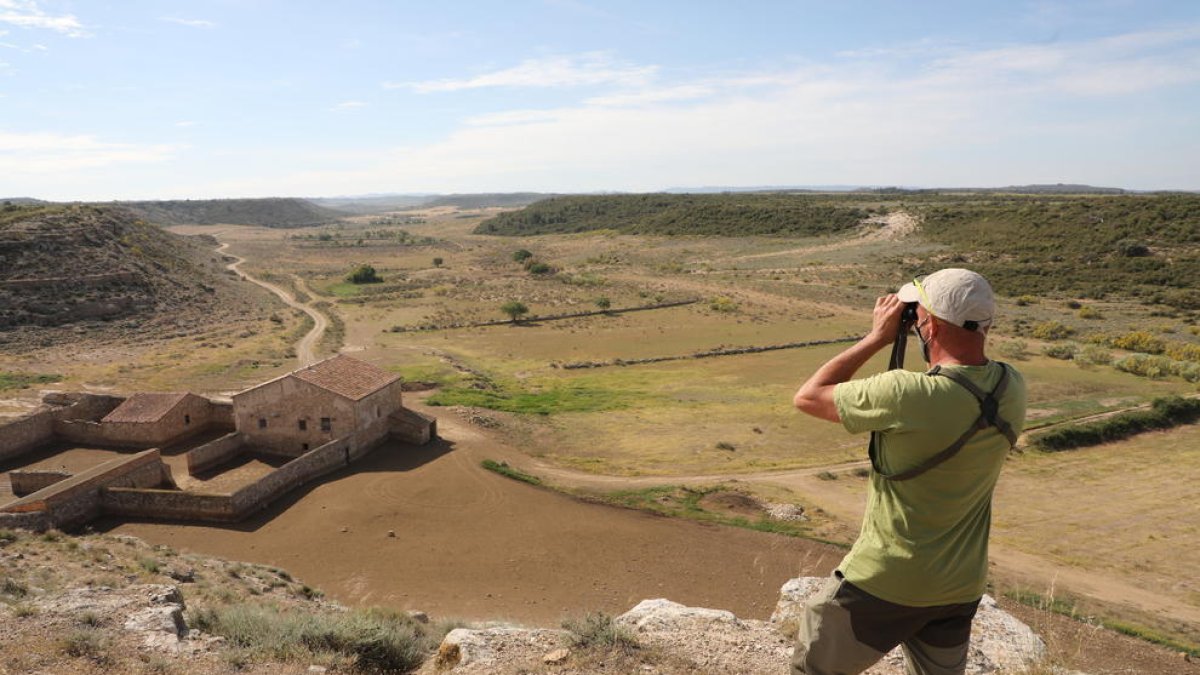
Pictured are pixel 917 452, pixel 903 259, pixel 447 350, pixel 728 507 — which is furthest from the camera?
pixel 903 259

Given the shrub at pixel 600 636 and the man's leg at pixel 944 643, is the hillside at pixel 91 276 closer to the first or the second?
the shrub at pixel 600 636

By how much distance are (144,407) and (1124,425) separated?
122ft

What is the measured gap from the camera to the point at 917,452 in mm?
3273

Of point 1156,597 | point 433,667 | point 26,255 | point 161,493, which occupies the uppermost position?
point 26,255

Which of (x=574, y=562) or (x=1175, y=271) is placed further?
(x=1175, y=271)

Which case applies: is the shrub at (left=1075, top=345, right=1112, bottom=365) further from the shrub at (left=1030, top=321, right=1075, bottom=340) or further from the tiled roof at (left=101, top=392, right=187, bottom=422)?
the tiled roof at (left=101, top=392, right=187, bottom=422)

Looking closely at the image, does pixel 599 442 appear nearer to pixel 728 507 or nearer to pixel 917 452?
pixel 728 507

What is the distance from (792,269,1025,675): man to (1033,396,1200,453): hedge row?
26900mm

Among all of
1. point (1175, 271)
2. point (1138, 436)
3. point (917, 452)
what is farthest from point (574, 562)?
point (1175, 271)

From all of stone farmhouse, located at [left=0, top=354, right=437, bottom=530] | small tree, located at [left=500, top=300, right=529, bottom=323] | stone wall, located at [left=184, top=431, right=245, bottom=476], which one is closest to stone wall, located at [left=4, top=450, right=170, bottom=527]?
stone farmhouse, located at [left=0, top=354, right=437, bottom=530]

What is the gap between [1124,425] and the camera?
90.4 ft

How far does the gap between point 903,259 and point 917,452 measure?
→ 3103 inches

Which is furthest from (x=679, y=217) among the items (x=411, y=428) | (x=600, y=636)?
(x=600, y=636)

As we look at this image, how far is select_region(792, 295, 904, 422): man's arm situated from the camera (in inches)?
139
